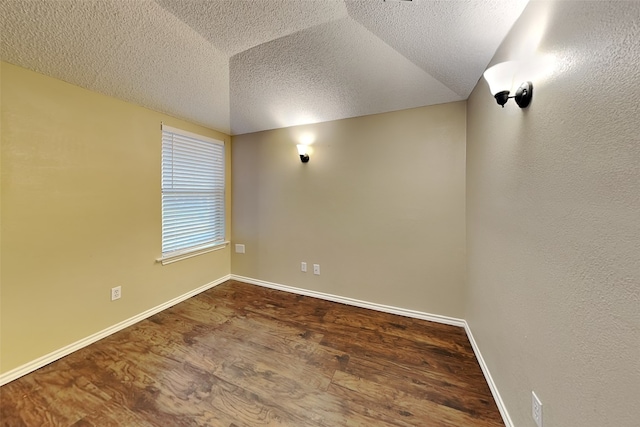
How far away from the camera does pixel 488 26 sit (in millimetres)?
1313

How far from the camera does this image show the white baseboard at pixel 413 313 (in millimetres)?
1441

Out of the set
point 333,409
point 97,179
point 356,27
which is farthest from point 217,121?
point 333,409

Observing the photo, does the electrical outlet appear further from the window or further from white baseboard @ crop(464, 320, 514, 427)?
white baseboard @ crop(464, 320, 514, 427)

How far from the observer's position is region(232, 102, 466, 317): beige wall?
7.71 feet

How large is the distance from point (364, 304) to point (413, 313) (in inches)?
21.4

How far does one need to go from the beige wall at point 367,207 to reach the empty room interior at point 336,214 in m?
0.02

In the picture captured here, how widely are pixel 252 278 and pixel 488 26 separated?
141 inches

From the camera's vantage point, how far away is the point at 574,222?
31.9 inches

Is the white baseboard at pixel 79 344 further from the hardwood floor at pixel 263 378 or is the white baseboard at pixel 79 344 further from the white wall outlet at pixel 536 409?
the white wall outlet at pixel 536 409

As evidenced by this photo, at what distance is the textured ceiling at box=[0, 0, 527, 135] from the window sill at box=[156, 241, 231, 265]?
5.57 feet

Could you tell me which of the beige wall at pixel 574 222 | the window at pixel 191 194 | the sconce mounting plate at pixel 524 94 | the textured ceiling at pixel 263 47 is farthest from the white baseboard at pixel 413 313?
the textured ceiling at pixel 263 47

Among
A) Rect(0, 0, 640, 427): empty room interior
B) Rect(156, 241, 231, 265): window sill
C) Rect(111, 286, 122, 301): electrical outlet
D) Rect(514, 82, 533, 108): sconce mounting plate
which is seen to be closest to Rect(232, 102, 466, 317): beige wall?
Rect(0, 0, 640, 427): empty room interior

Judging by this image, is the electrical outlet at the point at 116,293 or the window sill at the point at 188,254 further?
the window sill at the point at 188,254

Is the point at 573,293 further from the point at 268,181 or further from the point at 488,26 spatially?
the point at 268,181
